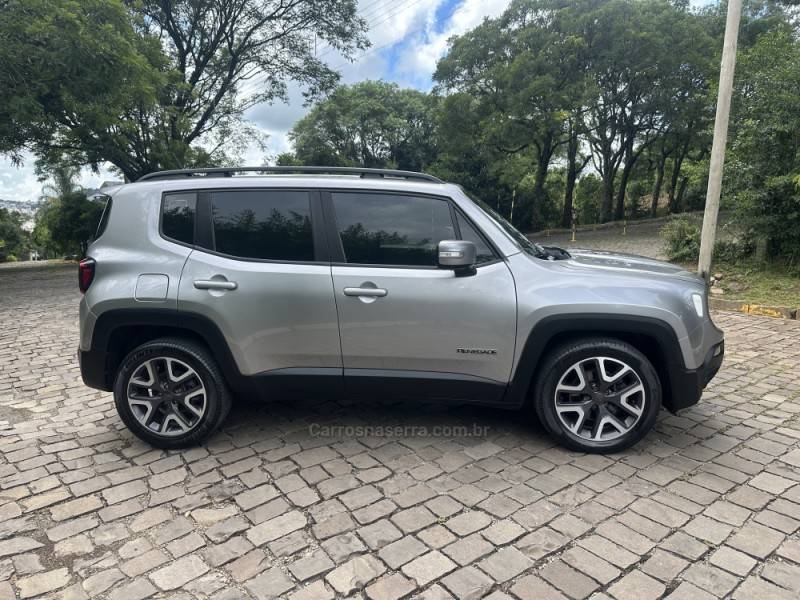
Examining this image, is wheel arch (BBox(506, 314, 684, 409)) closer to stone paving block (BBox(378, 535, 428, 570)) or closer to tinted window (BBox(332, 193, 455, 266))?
tinted window (BBox(332, 193, 455, 266))

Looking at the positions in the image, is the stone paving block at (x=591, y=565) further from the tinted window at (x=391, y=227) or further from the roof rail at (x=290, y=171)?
the roof rail at (x=290, y=171)

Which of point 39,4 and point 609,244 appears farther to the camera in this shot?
point 609,244

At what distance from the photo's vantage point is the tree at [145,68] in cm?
996

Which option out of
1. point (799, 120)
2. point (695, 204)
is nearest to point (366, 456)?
point (799, 120)

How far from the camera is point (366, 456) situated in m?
3.24

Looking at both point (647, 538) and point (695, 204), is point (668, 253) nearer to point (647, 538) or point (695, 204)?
point (647, 538)

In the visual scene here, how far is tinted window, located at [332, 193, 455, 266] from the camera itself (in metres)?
3.20

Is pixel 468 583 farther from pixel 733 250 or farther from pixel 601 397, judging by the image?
pixel 733 250

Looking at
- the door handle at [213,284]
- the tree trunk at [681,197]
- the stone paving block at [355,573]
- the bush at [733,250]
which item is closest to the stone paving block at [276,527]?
the stone paving block at [355,573]

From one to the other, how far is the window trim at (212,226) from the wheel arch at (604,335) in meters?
1.38

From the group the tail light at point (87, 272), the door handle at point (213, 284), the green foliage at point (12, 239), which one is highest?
the tail light at point (87, 272)

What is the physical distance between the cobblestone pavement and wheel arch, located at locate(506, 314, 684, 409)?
0.47 metres

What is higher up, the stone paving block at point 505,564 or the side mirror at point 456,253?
the side mirror at point 456,253

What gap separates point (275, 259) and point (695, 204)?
28781mm
